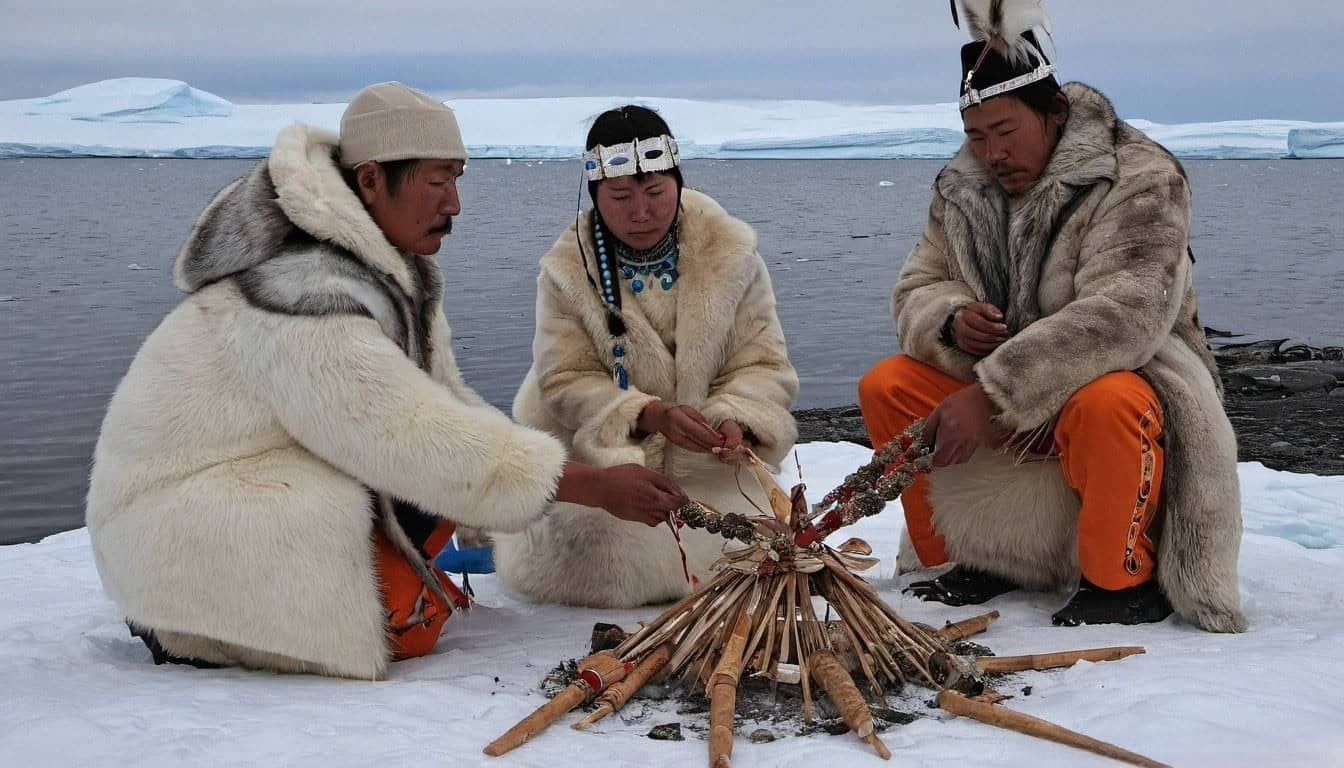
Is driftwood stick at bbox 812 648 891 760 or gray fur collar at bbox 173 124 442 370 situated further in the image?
gray fur collar at bbox 173 124 442 370

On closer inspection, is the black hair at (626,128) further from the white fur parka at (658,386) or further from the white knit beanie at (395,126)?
the white knit beanie at (395,126)

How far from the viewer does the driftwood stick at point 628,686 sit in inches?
96.5

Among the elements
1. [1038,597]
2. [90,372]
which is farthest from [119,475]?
[90,372]

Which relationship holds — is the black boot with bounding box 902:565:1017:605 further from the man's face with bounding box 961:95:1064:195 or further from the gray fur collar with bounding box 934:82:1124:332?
the man's face with bounding box 961:95:1064:195

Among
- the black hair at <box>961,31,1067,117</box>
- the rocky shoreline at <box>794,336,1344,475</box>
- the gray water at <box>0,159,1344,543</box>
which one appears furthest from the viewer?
the gray water at <box>0,159,1344,543</box>

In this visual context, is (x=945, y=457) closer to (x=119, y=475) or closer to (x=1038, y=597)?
(x=1038, y=597)

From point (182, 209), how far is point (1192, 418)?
→ 35532mm

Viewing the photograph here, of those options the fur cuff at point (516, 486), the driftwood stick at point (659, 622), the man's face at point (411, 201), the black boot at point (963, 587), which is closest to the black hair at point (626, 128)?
the man's face at point (411, 201)

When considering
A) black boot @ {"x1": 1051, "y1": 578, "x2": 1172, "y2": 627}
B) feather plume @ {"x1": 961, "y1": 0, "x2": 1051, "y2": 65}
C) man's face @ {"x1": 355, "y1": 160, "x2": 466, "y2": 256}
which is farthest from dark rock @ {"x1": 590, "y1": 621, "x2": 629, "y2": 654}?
feather plume @ {"x1": 961, "y1": 0, "x2": 1051, "y2": 65}

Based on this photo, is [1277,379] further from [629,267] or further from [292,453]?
[292,453]

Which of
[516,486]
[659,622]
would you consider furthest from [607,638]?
[516,486]

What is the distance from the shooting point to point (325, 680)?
2.71 m

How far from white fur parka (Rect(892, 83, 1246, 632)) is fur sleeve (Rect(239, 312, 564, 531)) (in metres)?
1.23

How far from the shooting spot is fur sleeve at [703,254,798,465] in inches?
136
